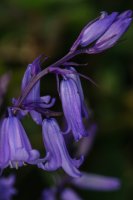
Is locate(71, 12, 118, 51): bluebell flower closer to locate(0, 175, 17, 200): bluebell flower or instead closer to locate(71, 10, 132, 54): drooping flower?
locate(71, 10, 132, 54): drooping flower

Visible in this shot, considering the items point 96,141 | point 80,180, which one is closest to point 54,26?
point 96,141

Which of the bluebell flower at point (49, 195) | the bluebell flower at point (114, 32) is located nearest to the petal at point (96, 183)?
the bluebell flower at point (49, 195)

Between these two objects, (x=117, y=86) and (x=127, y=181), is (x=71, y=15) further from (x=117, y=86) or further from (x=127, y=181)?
(x=127, y=181)

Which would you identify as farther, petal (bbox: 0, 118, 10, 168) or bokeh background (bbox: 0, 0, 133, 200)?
bokeh background (bbox: 0, 0, 133, 200)

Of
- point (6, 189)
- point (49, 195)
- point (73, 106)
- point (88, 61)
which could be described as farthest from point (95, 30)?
point (88, 61)

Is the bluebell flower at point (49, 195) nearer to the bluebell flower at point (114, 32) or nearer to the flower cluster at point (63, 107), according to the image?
the flower cluster at point (63, 107)

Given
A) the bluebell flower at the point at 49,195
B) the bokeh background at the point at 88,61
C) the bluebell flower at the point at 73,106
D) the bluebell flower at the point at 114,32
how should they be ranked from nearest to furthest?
the bluebell flower at the point at 114,32 → the bluebell flower at the point at 73,106 → the bluebell flower at the point at 49,195 → the bokeh background at the point at 88,61

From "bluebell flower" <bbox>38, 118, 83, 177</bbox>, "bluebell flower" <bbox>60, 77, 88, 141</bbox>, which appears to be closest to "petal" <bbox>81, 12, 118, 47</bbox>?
"bluebell flower" <bbox>60, 77, 88, 141</bbox>
